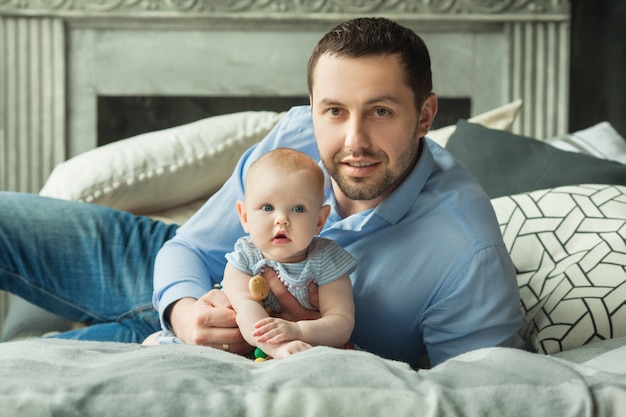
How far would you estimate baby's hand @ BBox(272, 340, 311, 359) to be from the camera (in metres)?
1.12

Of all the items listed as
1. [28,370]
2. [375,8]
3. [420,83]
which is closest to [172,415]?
[28,370]

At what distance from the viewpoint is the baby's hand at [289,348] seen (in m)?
1.12

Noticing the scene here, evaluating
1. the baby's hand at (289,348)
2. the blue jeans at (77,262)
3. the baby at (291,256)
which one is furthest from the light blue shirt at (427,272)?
the blue jeans at (77,262)

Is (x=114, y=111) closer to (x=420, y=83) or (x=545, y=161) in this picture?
(x=545, y=161)

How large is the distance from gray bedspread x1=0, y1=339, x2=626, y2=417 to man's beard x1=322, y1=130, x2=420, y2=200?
355 mm

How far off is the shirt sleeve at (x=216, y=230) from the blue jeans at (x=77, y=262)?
0.99 ft

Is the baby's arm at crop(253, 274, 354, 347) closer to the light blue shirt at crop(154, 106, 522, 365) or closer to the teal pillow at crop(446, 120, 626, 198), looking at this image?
the light blue shirt at crop(154, 106, 522, 365)

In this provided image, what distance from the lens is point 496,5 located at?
3357 mm

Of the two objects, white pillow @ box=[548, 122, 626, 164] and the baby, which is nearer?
the baby

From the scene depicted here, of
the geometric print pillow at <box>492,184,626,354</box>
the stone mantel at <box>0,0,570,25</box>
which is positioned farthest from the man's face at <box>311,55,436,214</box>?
the stone mantel at <box>0,0,570,25</box>

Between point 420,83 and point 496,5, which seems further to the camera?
point 496,5

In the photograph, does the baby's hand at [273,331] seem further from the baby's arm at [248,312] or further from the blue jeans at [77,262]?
the blue jeans at [77,262]

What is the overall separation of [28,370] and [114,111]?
2589mm

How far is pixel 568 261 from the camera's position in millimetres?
1550
